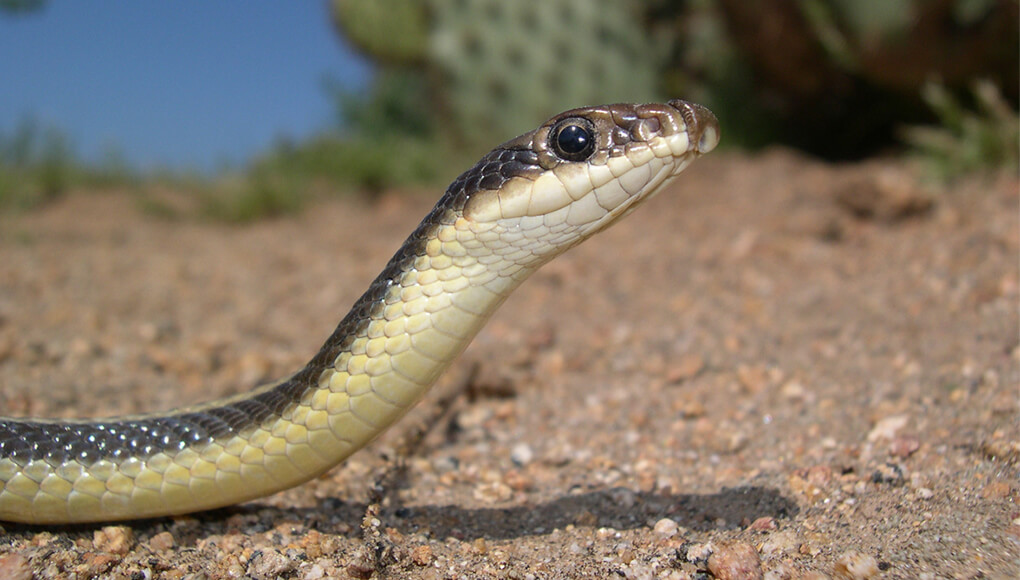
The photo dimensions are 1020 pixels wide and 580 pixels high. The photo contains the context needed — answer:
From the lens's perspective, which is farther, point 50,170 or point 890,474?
point 50,170

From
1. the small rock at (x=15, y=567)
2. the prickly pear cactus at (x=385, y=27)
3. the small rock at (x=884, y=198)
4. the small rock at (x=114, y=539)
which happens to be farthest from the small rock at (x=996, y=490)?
the prickly pear cactus at (x=385, y=27)

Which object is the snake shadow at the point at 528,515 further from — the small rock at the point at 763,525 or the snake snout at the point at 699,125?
the snake snout at the point at 699,125

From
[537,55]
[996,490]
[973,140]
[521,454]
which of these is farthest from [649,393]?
[537,55]

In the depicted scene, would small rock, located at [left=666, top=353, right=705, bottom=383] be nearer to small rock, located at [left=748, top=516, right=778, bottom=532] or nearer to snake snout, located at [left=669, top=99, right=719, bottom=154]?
small rock, located at [left=748, top=516, right=778, bottom=532]

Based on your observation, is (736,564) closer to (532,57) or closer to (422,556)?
(422,556)

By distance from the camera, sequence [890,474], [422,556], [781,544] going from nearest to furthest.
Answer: [781,544], [422,556], [890,474]

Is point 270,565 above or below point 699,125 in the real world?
below
